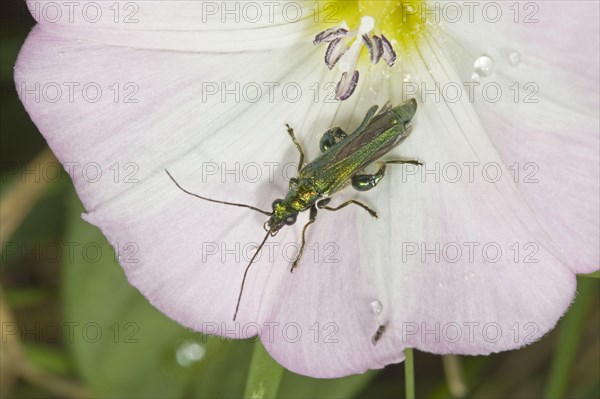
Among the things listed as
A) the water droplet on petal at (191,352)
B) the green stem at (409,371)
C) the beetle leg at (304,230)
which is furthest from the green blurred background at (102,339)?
the beetle leg at (304,230)

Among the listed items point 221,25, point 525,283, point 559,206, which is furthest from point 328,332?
point 221,25

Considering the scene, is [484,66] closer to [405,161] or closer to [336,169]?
[405,161]

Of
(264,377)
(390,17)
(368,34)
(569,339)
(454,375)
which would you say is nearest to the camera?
(368,34)

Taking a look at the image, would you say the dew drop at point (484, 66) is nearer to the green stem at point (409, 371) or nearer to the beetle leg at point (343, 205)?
the beetle leg at point (343, 205)

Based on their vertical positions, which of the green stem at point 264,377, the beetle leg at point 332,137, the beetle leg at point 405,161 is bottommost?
the green stem at point 264,377

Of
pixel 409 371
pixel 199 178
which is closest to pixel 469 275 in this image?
pixel 409 371

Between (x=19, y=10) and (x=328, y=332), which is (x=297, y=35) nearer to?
(x=328, y=332)

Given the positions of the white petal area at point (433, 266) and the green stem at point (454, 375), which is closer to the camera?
the white petal area at point (433, 266)
